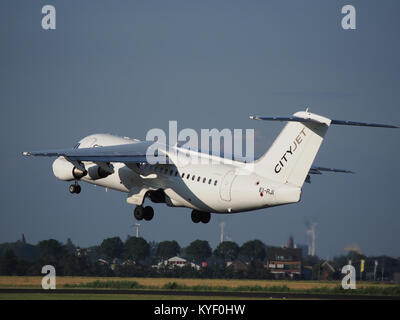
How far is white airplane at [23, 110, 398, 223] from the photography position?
40781mm

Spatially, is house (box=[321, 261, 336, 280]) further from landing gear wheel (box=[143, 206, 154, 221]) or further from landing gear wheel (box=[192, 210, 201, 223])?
landing gear wheel (box=[143, 206, 154, 221])

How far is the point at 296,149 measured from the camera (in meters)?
40.8

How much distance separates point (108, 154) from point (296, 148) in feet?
30.2

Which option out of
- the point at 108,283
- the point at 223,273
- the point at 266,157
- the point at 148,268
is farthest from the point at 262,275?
the point at 266,157

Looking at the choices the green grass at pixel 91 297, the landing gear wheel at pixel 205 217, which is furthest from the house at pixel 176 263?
the green grass at pixel 91 297

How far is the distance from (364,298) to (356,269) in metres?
14.4

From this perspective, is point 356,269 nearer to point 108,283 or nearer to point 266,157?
point 108,283

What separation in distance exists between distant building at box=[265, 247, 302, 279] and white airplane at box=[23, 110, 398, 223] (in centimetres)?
1588

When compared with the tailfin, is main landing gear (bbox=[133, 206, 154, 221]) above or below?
below

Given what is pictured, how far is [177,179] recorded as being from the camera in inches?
1828

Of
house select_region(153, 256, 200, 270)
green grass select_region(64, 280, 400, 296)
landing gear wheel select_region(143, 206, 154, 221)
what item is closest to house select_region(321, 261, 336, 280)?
green grass select_region(64, 280, 400, 296)

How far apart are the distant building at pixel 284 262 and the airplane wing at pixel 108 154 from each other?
19989mm

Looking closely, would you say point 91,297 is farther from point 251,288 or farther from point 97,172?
point 251,288

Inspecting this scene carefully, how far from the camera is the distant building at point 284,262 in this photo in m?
64.5
